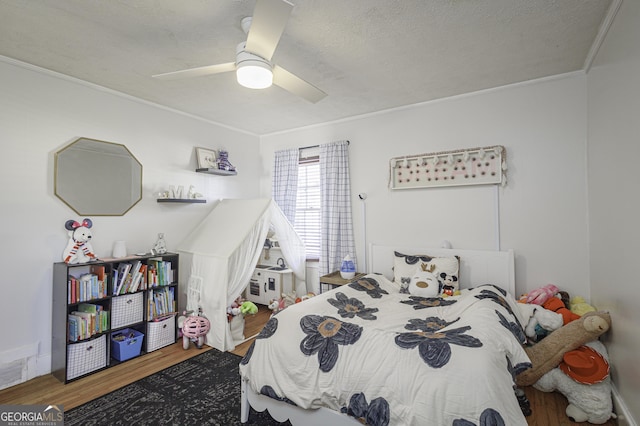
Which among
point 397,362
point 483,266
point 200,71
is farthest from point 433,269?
point 200,71

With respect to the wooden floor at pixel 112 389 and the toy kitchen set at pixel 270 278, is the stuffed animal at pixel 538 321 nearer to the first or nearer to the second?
the wooden floor at pixel 112 389

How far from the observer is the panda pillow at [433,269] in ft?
10.2

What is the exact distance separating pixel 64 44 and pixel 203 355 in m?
2.96

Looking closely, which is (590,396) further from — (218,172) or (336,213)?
(218,172)

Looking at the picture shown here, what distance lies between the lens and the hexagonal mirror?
294cm

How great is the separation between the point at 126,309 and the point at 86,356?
48 cm

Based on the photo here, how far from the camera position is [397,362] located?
1697mm

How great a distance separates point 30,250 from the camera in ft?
8.98

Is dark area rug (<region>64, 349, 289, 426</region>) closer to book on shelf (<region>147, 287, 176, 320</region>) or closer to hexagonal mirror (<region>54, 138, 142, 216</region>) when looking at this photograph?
book on shelf (<region>147, 287, 176, 320</region>)

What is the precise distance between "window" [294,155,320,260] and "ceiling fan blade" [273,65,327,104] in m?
2.16

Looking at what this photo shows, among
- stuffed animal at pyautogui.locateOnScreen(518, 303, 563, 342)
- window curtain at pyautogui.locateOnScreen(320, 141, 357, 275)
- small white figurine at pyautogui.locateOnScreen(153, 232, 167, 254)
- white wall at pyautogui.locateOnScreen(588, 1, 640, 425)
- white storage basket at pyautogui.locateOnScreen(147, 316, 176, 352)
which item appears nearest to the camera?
white wall at pyautogui.locateOnScreen(588, 1, 640, 425)

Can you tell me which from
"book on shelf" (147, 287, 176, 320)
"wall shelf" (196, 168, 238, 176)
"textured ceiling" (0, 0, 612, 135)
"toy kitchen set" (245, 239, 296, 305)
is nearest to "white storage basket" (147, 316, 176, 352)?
"book on shelf" (147, 287, 176, 320)

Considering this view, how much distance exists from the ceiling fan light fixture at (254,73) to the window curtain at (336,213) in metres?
2.22

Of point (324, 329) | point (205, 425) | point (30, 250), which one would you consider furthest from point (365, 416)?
point (30, 250)
